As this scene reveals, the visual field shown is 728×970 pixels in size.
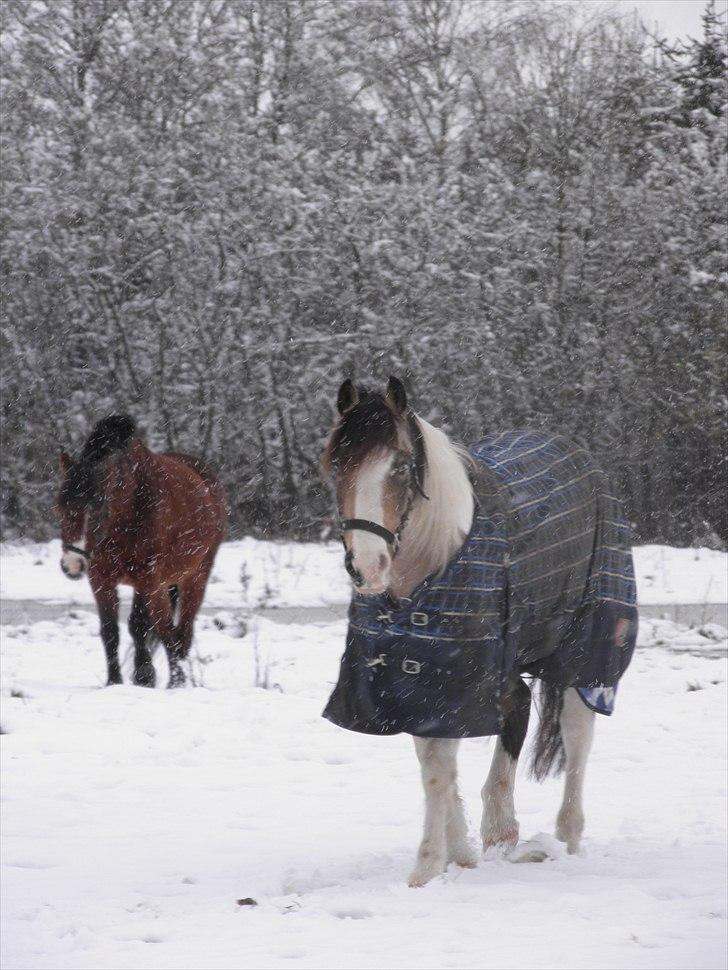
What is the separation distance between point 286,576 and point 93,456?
594cm

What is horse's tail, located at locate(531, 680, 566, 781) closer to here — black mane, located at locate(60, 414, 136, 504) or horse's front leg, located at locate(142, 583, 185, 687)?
black mane, located at locate(60, 414, 136, 504)

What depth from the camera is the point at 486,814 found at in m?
4.48

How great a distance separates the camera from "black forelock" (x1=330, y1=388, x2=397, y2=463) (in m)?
3.80

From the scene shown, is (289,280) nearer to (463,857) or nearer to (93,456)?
(93,456)

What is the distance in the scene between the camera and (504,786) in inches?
176

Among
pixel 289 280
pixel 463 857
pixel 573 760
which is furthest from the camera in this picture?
pixel 289 280

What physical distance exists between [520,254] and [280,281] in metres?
3.14

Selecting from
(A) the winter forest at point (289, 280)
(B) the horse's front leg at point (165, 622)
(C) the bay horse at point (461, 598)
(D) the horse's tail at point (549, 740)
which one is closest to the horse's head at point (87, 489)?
(B) the horse's front leg at point (165, 622)

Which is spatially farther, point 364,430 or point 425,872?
point 425,872

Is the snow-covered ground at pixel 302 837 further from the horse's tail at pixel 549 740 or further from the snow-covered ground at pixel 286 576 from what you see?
the snow-covered ground at pixel 286 576

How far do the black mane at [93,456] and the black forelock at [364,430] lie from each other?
Result: 12.0ft

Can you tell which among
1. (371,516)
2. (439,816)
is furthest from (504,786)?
(371,516)

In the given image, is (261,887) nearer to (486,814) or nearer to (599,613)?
(486,814)

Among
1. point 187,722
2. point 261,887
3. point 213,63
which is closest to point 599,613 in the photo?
point 261,887
